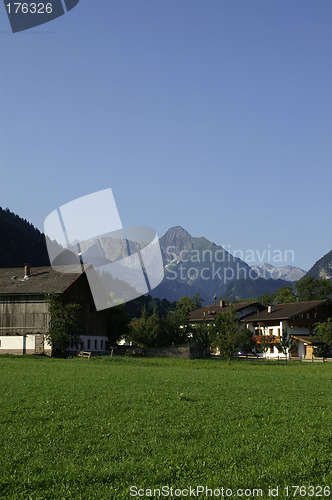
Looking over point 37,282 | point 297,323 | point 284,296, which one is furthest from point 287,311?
point 284,296

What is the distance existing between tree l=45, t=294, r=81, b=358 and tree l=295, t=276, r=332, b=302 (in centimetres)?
10185

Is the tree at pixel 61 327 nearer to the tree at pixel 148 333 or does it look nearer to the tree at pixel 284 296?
the tree at pixel 148 333

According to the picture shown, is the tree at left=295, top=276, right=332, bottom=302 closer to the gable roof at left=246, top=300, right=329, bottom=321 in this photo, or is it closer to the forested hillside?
the gable roof at left=246, top=300, right=329, bottom=321

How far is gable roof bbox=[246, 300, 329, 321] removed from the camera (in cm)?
8256

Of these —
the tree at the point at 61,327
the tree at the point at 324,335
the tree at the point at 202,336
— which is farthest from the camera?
the tree at the point at 324,335

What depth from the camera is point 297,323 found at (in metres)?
82.9

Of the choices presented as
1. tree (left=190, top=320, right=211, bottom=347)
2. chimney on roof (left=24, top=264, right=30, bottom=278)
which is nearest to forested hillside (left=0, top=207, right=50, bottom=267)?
chimney on roof (left=24, top=264, right=30, bottom=278)

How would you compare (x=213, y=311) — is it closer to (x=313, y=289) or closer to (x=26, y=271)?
(x=26, y=271)

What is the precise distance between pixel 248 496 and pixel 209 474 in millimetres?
1218

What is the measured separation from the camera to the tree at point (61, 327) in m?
58.9

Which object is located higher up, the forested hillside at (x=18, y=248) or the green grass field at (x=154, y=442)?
the forested hillside at (x=18, y=248)

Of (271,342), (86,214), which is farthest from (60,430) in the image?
(271,342)

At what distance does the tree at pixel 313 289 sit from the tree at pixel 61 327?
334ft

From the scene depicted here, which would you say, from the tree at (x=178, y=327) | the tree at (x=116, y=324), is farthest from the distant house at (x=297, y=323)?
the tree at (x=116, y=324)
